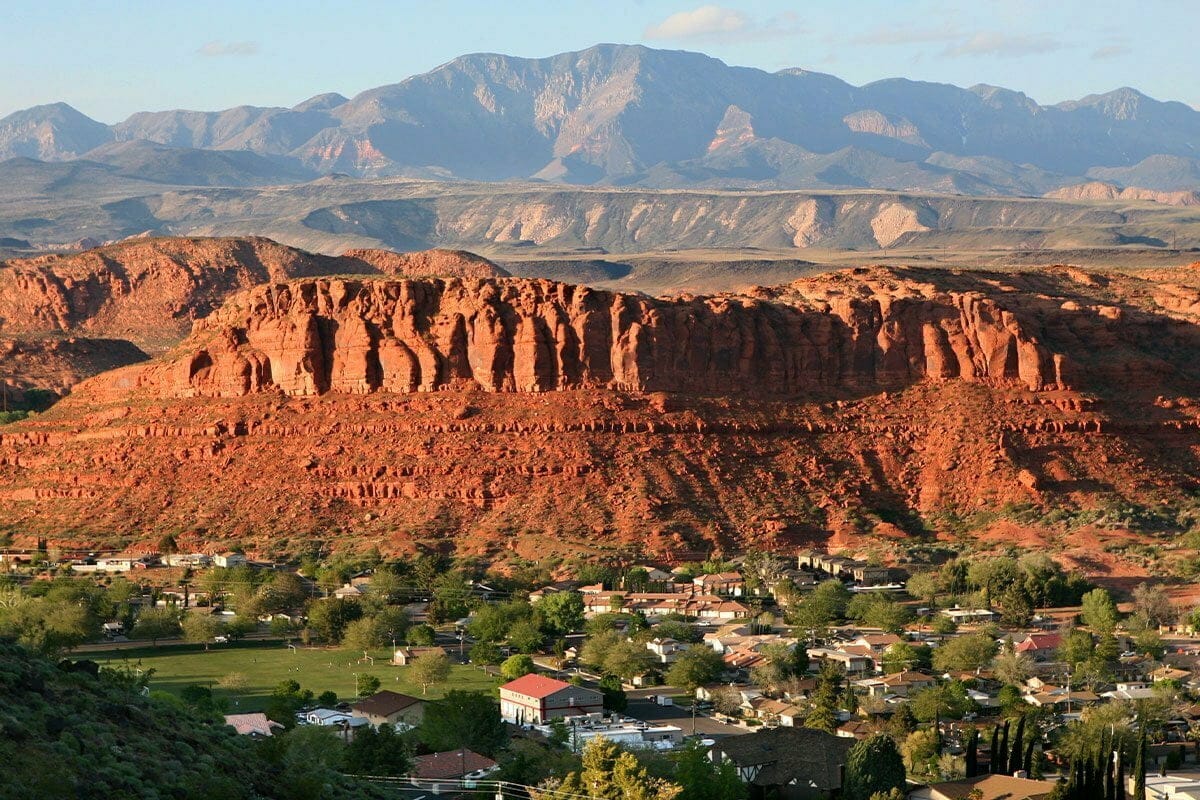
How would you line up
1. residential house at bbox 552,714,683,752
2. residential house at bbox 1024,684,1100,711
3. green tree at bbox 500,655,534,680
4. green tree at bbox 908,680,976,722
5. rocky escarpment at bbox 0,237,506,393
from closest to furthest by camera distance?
residential house at bbox 552,714,683,752, green tree at bbox 908,680,976,722, residential house at bbox 1024,684,1100,711, green tree at bbox 500,655,534,680, rocky escarpment at bbox 0,237,506,393

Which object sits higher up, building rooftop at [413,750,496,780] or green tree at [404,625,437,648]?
building rooftop at [413,750,496,780]

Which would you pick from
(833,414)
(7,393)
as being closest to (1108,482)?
(833,414)

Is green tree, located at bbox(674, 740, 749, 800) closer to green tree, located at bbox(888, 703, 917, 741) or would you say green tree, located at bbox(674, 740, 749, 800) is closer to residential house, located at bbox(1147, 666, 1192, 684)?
green tree, located at bbox(888, 703, 917, 741)

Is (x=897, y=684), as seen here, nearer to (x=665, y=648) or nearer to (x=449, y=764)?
(x=665, y=648)

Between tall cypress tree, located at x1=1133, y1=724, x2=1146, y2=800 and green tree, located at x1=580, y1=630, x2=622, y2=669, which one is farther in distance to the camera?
green tree, located at x1=580, y1=630, x2=622, y2=669

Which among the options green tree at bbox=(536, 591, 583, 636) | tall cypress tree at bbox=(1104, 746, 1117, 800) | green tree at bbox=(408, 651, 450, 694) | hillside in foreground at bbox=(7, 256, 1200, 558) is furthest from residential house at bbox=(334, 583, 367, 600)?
tall cypress tree at bbox=(1104, 746, 1117, 800)

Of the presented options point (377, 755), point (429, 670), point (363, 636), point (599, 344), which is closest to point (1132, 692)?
point (429, 670)

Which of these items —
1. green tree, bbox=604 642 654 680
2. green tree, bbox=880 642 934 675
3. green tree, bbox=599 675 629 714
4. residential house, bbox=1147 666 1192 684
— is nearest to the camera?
green tree, bbox=599 675 629 714
